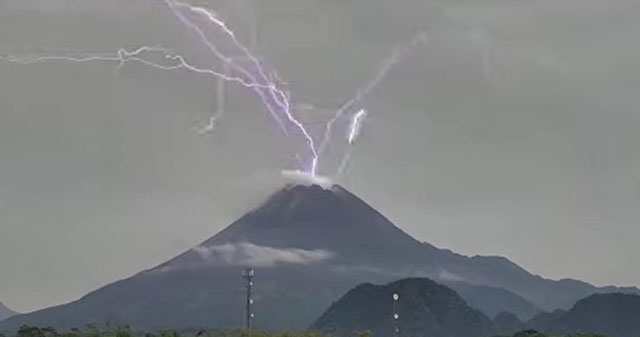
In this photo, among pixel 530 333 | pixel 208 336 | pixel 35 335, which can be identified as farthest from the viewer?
pixel 530 333

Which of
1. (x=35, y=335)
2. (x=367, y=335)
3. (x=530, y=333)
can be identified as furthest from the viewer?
(x=530, y=333)

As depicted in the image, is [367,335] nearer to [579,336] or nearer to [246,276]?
[246,276]

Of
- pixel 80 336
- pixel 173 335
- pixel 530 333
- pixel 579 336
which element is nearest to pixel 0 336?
pixel 80 336

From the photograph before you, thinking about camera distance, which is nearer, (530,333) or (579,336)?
(579,336)

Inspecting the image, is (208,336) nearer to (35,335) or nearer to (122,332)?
(122,332)

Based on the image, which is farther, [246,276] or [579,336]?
[579,336]

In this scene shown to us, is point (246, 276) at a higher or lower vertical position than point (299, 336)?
higher

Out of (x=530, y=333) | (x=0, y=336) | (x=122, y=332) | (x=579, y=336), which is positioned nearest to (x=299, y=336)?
(x=122, y=332)

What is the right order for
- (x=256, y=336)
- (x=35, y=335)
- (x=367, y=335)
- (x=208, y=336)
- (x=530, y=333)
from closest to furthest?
(x=367, y=335), (x=256, y=336), (x=208, y=336), (x=35, y=335), (x=530, y=333)

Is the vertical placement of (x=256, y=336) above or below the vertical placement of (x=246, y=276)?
below
